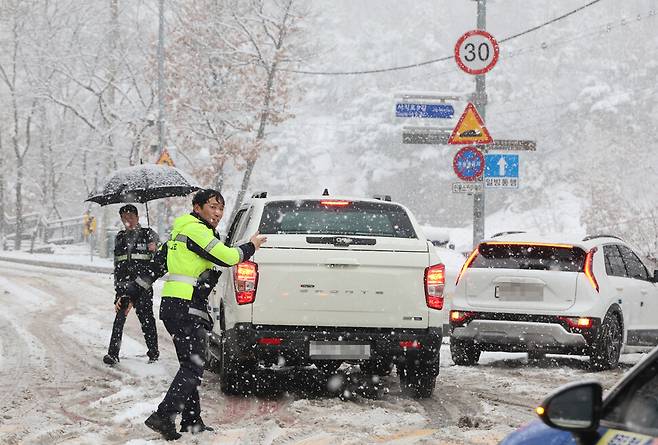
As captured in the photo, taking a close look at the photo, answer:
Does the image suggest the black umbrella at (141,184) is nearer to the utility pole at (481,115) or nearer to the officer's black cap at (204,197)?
the officer's black cap at (204,197)

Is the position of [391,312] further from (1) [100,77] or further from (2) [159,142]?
(1) [100,77]

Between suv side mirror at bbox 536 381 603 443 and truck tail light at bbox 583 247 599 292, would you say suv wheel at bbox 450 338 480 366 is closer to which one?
truck tail light at bbox 583 247 599 292

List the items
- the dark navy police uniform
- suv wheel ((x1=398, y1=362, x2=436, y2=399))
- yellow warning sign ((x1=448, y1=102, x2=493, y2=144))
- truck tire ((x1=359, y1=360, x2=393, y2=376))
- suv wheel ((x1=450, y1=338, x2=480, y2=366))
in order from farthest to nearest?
yellow warning sign ((x1=448, y1=102, x2=493, y2=144))
suv wheel ((x1=450, y1=338, x2=480, y2=366))
the dark navy police uniform
truck tire ((x1=359, y1=360, x2=393, y2=376))
suv wheel ((x1=398, y1=362, x2=436, y2=399))

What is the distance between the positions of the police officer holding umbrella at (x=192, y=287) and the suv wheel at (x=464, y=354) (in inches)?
193

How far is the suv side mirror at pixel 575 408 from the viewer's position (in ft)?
9.50

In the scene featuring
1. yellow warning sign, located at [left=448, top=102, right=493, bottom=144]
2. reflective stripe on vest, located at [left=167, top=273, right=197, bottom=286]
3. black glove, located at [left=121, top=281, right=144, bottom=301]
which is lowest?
black glove, located at [left=121, top=281, right=144, bottom=301]

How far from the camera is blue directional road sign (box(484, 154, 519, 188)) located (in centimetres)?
1617

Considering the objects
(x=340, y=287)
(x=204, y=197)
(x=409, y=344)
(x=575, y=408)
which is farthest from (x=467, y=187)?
(x=575, y=408)

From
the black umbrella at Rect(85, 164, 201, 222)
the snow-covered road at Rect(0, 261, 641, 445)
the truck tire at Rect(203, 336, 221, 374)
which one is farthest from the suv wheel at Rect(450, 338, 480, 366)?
the black umbrella at Rect(85, 164, 201, 222)

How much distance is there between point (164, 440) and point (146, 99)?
38.0 meters

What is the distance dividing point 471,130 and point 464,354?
4.89 m

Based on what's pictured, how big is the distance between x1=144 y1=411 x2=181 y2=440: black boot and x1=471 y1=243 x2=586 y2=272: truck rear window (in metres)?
5.38

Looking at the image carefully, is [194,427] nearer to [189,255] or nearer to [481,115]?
[189,255]

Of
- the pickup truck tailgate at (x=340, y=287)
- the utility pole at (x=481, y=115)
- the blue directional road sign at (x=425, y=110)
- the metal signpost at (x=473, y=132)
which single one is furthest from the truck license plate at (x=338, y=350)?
the blue directional road sign at (x=425, y=110)
